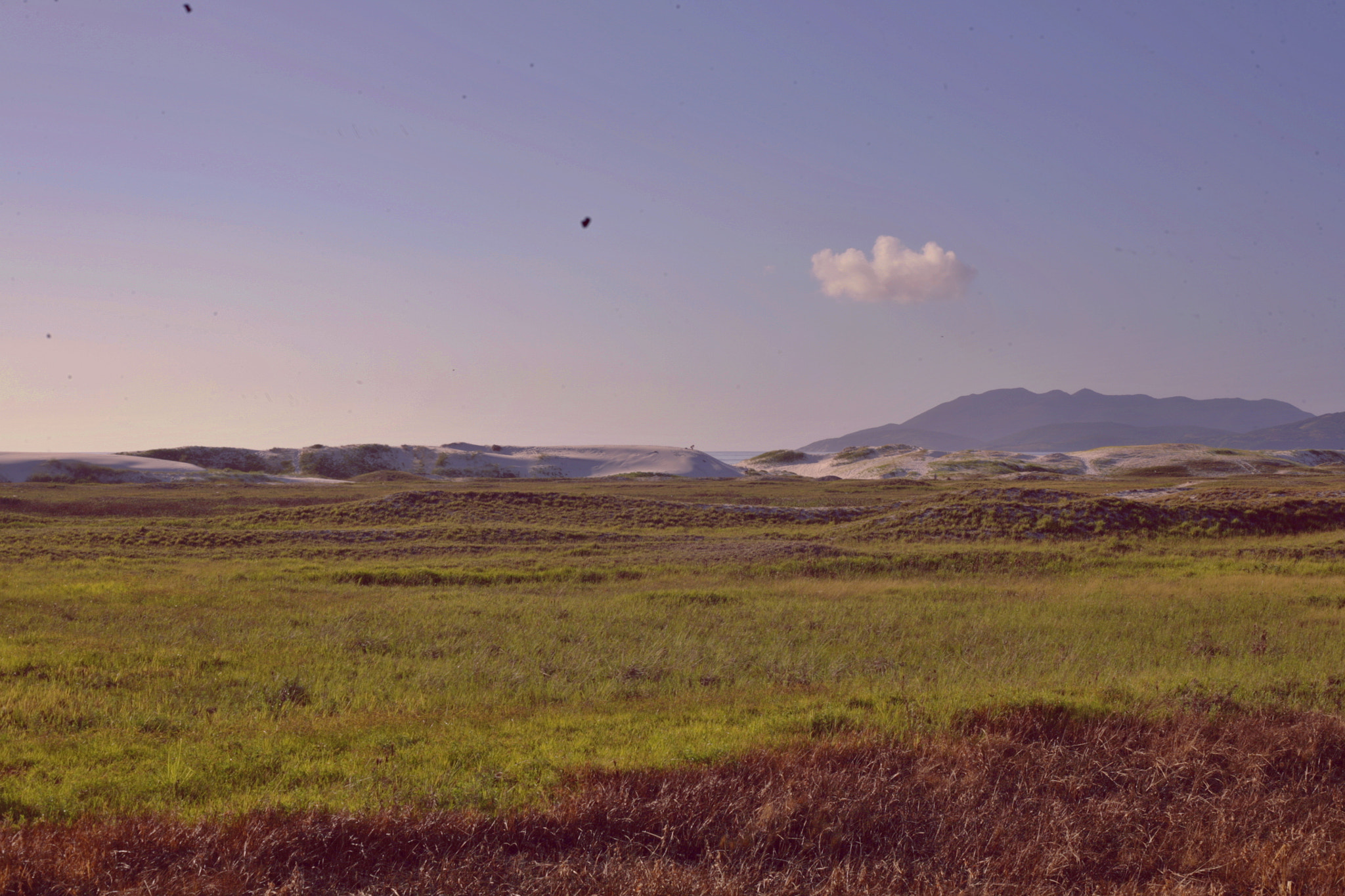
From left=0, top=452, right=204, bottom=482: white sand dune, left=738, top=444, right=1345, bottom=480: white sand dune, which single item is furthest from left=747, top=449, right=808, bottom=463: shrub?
left=0, top=452, right=204, bottom=482: white sand dune

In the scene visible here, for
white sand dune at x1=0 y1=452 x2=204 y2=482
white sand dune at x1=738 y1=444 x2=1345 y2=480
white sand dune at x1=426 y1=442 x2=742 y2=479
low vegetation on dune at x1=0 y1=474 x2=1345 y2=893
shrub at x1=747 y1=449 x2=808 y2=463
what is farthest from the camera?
shrub at x1=747 y1=449 x2=808 y2=463

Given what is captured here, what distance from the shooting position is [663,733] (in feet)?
26.8

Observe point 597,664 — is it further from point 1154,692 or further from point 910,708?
point 1154,692

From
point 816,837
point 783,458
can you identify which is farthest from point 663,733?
point 783,458

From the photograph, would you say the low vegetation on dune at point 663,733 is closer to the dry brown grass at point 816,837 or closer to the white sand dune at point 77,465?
the dry brown grass at point 816,837

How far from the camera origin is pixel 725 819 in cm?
576

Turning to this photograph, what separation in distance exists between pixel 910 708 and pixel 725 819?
4.07m

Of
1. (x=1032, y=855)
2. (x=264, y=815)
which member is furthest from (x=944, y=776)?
(x=264, y=815)

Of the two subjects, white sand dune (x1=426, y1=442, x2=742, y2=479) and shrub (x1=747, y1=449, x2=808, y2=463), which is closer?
white sand dune (x1=426, y1=442, x2=742, y2=479)

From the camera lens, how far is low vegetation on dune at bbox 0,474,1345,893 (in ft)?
16.7

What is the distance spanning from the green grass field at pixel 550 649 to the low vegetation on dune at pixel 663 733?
0.08 meters

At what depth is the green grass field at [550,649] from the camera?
7223mm

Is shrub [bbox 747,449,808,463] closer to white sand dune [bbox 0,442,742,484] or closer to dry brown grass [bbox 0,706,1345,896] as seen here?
white sand dune [bbox 0,442,742,484]

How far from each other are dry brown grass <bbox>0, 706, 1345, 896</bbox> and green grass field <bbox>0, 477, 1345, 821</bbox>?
0.58m
